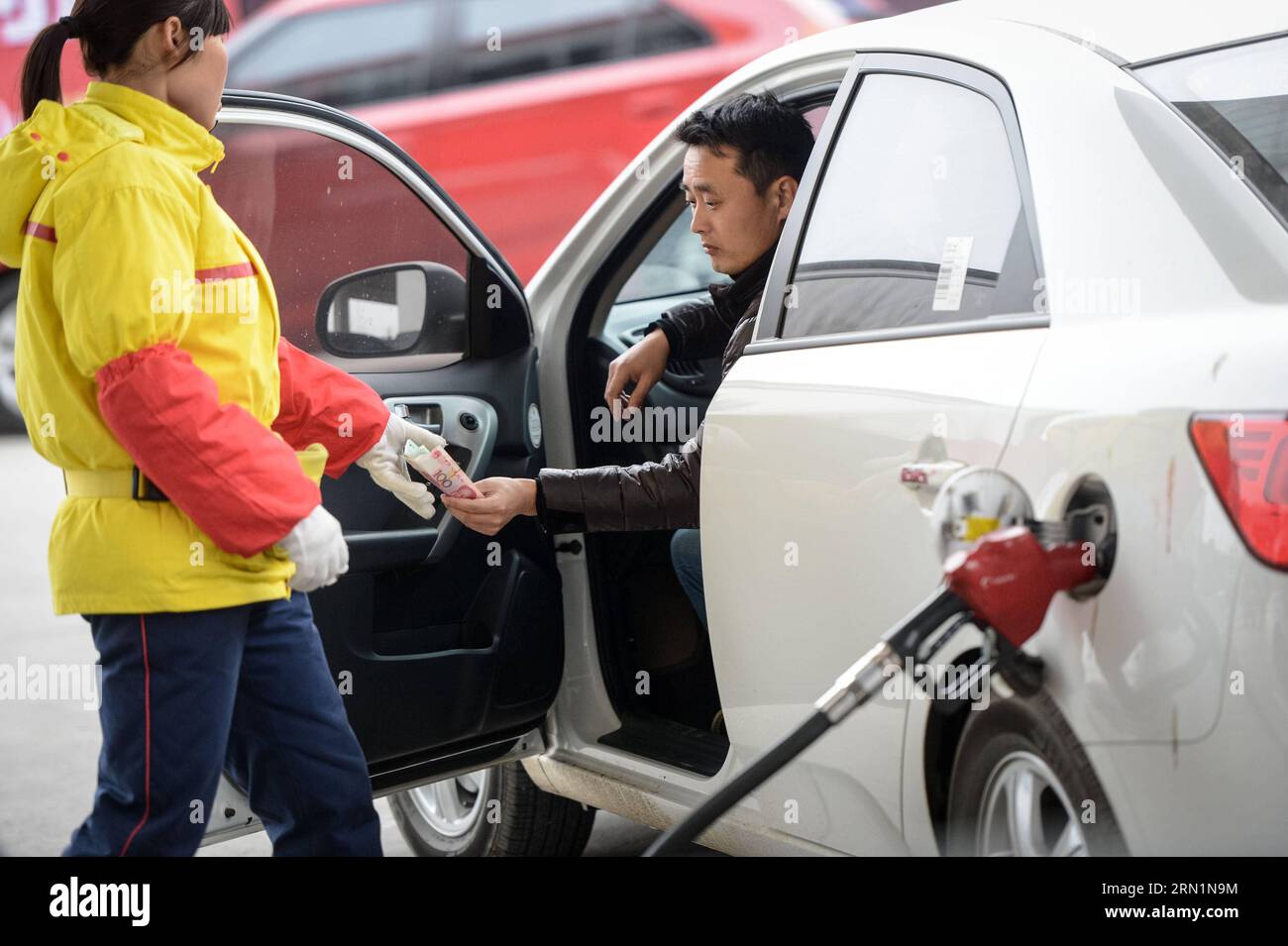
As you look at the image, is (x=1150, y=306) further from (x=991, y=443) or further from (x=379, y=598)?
(x=379, y=598)

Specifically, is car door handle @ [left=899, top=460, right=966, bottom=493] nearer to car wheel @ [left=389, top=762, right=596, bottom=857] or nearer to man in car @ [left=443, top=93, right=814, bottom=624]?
man in car @ [left=443, top=93, right=814, bottom=624]

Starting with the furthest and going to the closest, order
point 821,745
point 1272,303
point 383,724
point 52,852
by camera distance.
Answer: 1. point 52,852
2. point 383,724
3. point 821,745
4. point 1272,303

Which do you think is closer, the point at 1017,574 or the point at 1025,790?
the point at 1017,574

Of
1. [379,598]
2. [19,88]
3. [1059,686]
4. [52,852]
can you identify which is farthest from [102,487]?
[52,852]

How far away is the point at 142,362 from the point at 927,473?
0.99m

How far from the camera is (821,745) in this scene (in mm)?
2426

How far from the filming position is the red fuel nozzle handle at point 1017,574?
72.9 inches

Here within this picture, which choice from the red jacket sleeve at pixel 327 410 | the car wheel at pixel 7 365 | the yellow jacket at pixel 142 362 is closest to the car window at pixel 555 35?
the car wheel at pixel 7 365

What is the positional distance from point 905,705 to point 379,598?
104 cm

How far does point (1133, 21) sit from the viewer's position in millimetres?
2326

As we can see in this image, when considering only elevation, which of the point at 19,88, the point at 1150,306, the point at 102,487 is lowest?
the point at 102,487

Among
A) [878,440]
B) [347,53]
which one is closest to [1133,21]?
[878,440]

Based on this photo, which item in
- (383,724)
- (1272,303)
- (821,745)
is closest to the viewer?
(1272,303)

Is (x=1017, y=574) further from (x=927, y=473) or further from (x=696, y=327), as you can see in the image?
(x=696, y=327)
